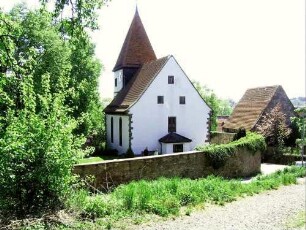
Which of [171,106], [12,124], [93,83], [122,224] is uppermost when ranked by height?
[93,83]

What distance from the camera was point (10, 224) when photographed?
7.88 m

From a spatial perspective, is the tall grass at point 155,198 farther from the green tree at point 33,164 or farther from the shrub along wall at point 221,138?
the shrub along wall at point 221,138

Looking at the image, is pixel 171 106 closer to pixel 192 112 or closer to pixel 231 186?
pixel 192 112

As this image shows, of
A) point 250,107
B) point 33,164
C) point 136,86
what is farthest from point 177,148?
point 33,164

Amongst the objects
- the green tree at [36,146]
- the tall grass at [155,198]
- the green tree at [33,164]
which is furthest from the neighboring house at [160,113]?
the green tree at [33,164]

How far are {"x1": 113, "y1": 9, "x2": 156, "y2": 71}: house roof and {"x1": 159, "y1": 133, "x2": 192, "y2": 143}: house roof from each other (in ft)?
29.7

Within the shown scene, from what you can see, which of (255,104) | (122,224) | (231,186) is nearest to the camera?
(122,224)

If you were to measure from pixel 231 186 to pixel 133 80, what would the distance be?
22479mm

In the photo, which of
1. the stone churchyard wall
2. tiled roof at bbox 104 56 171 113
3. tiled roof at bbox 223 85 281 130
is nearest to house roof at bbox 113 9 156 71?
tiled roof at bbox 104 56 171 113

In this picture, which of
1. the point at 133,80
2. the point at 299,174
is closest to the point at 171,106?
the point at 133,80

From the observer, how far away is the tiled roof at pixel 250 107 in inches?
1475

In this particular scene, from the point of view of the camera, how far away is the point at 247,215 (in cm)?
1009

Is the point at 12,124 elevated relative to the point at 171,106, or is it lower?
lower

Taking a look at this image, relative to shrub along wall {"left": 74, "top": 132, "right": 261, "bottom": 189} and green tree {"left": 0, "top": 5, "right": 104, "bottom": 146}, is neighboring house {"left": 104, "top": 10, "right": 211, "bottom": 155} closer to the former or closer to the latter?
green tree {"left": 0, "top": 5, "right": 104, "bottom": 146}
